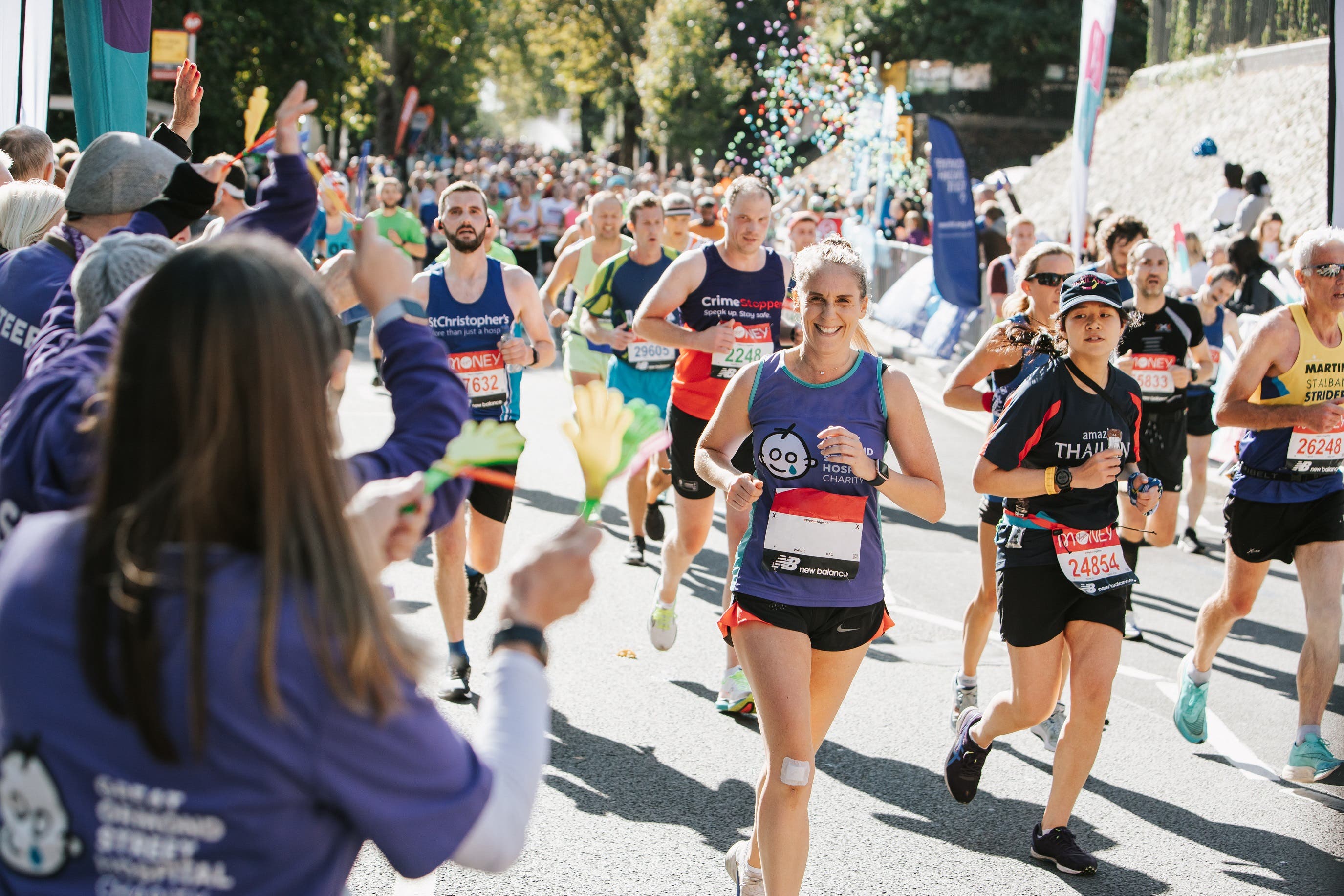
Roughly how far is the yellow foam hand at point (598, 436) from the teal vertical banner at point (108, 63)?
347cm

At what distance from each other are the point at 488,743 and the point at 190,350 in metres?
0.62

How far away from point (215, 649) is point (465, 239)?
4570mm

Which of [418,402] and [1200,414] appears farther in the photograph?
[1200,414]

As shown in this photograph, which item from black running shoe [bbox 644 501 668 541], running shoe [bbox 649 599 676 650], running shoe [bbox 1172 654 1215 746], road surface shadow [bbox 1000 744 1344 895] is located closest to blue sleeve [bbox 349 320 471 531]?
road surface shadow [bbox 1000 744 1344 895]

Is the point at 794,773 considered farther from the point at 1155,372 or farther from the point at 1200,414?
the point at 1200,414

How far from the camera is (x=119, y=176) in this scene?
3.08 metres

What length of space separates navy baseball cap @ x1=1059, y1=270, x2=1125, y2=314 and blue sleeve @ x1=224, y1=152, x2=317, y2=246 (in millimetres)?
2587

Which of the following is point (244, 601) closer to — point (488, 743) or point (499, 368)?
point (488, 743)

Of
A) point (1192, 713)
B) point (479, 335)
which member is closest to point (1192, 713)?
point (1192, 713)

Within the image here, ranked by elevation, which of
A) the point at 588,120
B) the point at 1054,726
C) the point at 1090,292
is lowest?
the point at 1054,726

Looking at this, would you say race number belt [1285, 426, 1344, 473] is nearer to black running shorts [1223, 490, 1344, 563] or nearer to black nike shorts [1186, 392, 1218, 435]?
black running shorts [1223, 490, 1344, 563]

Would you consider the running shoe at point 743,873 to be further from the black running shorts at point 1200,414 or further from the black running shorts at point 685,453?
the black running shorts at point 1200,414

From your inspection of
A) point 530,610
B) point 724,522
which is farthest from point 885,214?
point 530,610

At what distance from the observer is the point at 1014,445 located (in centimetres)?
434
